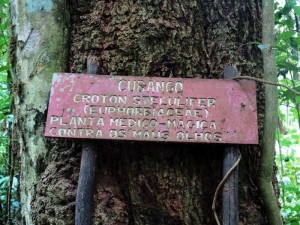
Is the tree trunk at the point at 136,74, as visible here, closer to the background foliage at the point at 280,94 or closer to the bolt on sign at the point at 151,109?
the bolt on sign at the point at 151,109

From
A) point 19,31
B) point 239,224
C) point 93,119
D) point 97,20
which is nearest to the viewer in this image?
point 93,119

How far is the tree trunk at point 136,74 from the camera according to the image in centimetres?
157

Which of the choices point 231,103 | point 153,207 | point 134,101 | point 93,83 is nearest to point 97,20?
point 93,83

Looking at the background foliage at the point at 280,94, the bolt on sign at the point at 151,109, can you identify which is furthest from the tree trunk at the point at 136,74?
the background foliage at the point at 280,94

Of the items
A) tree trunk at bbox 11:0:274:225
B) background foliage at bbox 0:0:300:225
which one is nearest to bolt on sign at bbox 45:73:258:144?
tree trunk at bbox 11:0:274:225

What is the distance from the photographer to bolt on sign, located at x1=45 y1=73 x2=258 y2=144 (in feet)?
4.89

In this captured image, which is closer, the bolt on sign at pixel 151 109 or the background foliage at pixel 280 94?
the bolt on sign at pixel 151 109

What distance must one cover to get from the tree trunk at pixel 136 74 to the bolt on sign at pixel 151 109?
114mm

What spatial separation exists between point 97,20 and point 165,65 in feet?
1.33

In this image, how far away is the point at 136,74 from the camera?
5.36 ft

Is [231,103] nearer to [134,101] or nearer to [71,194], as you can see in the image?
[134,101]

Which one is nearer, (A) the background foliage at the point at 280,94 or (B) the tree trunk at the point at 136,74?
(B) the tree trunk at the point at 136,74

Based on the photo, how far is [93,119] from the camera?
1502mm

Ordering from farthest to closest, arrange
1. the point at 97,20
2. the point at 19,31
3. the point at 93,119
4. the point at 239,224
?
the point at 19,31 < the point at 97,20 < the point at 239,224 < the point at 93,119
